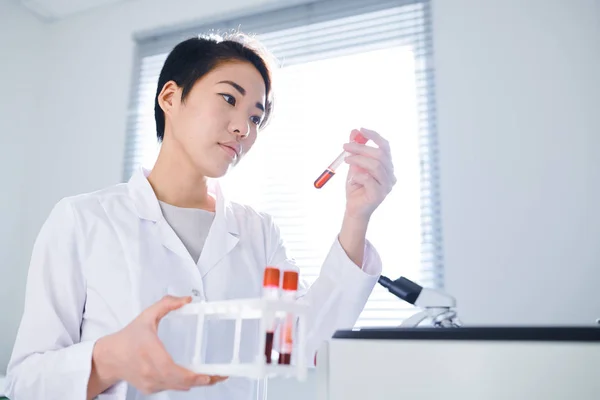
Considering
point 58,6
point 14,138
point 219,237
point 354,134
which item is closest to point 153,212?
point 219,237

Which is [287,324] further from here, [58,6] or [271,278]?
[58,6]

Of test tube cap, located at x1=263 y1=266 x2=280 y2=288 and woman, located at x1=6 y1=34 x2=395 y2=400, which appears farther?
woman, located at x1=6 y1=34 x2=395 y2=400

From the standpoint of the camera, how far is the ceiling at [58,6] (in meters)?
2.18

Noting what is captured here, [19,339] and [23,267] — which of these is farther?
[23,267]

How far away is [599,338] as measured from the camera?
0.45 m

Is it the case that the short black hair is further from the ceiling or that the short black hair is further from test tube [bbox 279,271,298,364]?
the ceiling

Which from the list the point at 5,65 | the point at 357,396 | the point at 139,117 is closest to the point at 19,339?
the point at 357,396

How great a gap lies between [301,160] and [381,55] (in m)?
0.46

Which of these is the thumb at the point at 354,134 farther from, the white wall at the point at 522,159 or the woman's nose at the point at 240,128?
the white wall at the point at 522,159

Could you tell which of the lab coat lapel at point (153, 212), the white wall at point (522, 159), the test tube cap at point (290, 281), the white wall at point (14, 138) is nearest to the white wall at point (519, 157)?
the white wall at point (522, 159)

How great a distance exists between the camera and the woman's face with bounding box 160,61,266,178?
35.8 inches

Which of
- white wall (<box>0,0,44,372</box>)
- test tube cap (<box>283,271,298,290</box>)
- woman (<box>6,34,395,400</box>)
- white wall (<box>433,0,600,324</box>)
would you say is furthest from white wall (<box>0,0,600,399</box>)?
white wall (<box>0,0,44,372</box>)

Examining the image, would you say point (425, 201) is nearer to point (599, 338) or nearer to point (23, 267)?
point (599, 338)

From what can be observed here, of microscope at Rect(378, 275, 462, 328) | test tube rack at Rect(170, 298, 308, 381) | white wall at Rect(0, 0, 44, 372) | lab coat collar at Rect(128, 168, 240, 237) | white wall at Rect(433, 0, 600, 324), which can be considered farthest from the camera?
white wall at Rect(0, 0, 44, 372)
